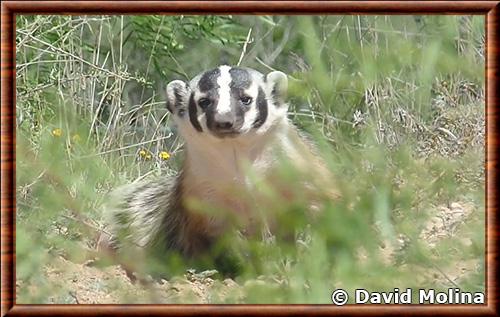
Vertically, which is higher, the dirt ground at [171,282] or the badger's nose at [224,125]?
the badger's nose at [224,125]

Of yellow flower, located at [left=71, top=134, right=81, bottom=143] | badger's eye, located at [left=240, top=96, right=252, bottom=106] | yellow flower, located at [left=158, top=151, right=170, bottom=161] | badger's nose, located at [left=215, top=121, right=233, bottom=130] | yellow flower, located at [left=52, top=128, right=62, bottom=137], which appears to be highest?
badger's eye, located at [left=240, top=96, right=252, bottom=106]

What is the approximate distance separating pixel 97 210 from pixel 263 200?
693 millimetres

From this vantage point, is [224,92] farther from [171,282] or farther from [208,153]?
[171,282]

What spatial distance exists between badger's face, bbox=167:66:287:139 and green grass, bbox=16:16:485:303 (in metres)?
0.11

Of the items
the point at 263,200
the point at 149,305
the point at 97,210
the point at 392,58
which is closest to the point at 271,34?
the point at 97,210

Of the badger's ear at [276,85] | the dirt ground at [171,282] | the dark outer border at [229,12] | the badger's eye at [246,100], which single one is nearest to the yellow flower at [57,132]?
the dark outer border at [229,12]

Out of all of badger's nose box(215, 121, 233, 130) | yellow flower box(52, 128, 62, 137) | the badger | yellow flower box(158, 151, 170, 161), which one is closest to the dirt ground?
the badger

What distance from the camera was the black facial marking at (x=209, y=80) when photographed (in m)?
3.01

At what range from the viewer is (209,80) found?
3029 millimetres

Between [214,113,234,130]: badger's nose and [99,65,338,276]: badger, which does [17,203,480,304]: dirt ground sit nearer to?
[99,65,338,276]: badger

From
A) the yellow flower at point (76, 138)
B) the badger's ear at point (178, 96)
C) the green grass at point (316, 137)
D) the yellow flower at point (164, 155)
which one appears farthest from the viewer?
the yellow flower at point (164, 155)

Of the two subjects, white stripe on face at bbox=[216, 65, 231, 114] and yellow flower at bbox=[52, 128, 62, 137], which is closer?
yellow flower at bbox=[52, 128, 62, 137]

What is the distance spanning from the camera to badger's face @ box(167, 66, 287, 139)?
298 cm

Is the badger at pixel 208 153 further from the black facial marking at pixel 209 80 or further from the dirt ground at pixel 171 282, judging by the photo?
the dirt ground at pixel 171 282
